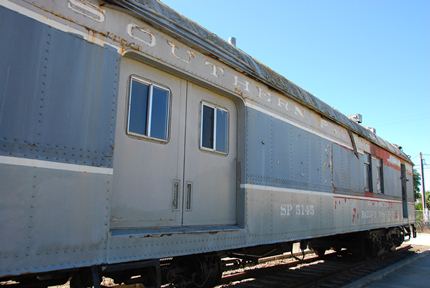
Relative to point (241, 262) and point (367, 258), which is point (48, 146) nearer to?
point (241, 262)

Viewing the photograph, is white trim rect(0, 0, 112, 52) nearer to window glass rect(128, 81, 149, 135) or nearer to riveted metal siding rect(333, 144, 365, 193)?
A: window glass rect(128, 81, 149, 135)

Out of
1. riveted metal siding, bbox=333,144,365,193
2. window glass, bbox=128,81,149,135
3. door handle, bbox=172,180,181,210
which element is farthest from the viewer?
riveted metal siding, bbox=333,144,365,193

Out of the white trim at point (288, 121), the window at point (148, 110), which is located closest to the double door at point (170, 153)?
the window at point (148, 110)

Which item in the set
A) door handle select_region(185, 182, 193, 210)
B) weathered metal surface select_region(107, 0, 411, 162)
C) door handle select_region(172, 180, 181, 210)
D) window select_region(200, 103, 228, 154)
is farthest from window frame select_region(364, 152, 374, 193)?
door handle select_region(172, 180, 181, 210)

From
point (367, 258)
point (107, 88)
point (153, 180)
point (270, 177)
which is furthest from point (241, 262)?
point (367, 258)

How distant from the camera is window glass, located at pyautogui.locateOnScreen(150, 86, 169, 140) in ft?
13.9

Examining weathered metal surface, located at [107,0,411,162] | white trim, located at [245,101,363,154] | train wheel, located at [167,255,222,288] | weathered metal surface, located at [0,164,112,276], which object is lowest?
train wheel, located at [167,255,222,288]

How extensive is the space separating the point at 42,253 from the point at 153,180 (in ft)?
4.58

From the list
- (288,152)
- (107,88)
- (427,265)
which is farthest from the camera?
(427,265)

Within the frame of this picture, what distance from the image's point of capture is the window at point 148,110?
4035mm

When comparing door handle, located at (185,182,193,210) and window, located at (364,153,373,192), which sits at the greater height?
window, located at (364,153,373,192)

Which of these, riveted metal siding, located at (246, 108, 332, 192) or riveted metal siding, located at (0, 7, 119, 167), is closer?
riveted metal siding, located at (0, 7, 119, 167)

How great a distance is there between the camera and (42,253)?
2.96 meters

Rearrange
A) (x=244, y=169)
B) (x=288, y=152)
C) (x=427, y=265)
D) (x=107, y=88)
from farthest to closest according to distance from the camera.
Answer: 1. (x=427, y=265)
2. (x=288, y=152)
3. (x=244, y=169)
4. (x=107, y=88)
